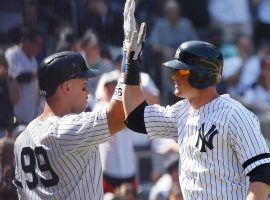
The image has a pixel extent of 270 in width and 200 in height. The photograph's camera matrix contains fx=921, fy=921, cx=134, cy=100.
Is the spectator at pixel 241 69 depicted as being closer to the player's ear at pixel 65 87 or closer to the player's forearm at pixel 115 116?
the player's forearm at pixel 115 116

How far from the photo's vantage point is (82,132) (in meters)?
4.79

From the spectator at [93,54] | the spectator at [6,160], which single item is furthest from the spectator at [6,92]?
the spectator at [93,54]

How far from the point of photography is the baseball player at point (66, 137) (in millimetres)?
4805

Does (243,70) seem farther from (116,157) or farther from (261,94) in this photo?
(116,157)

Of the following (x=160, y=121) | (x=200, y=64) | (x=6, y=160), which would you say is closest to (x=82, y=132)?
(x=160, y=121)

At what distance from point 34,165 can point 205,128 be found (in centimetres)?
94

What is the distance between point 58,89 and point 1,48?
3.62m

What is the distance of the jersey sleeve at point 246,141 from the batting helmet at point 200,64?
0.25 metres

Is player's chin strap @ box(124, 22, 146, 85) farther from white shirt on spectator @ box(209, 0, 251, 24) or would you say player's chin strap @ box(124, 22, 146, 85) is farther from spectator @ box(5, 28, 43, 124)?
white shirt on spectator @ box(209, 0, 251, 24)

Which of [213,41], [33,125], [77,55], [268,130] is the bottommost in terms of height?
[268,130]

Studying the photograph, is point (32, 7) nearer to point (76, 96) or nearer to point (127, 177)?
point (127, 177)

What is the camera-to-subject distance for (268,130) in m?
9.81

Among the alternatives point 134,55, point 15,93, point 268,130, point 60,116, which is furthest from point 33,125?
point 268,130

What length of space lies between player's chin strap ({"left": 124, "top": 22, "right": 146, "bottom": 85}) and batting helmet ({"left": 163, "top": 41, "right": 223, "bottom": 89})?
17 cm
